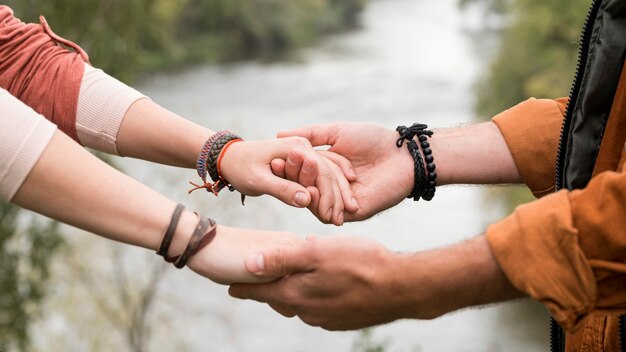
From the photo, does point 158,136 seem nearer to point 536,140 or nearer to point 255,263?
point 255,263

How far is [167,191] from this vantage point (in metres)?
11.6

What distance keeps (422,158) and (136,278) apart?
948cm

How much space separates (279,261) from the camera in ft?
5.95

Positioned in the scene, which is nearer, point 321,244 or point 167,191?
point 321,244

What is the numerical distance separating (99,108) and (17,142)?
1.76 ft

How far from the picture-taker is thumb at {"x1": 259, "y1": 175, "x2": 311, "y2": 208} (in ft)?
7.45

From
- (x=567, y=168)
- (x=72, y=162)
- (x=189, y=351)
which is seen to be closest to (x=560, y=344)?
(x=567, y=168)

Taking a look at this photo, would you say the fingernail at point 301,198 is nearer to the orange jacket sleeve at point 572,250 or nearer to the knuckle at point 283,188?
→ the knuckle at point 283,188

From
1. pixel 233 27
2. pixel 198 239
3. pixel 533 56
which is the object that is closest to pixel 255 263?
pixel 198 239

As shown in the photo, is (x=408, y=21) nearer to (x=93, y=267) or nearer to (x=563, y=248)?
(x=93, y=267)

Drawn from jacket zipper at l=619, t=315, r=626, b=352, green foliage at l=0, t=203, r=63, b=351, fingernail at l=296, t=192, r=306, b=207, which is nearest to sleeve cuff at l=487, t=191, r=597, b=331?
jacket zipper at l=619, t=315, r=626, b=352

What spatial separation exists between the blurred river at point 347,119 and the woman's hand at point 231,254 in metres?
0.69

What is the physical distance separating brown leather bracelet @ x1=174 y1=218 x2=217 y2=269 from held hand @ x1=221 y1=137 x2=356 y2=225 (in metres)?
0.40

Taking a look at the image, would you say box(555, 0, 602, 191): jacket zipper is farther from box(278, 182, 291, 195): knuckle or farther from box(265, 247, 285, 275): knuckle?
box(278, 182, 291, 195): knuckle
